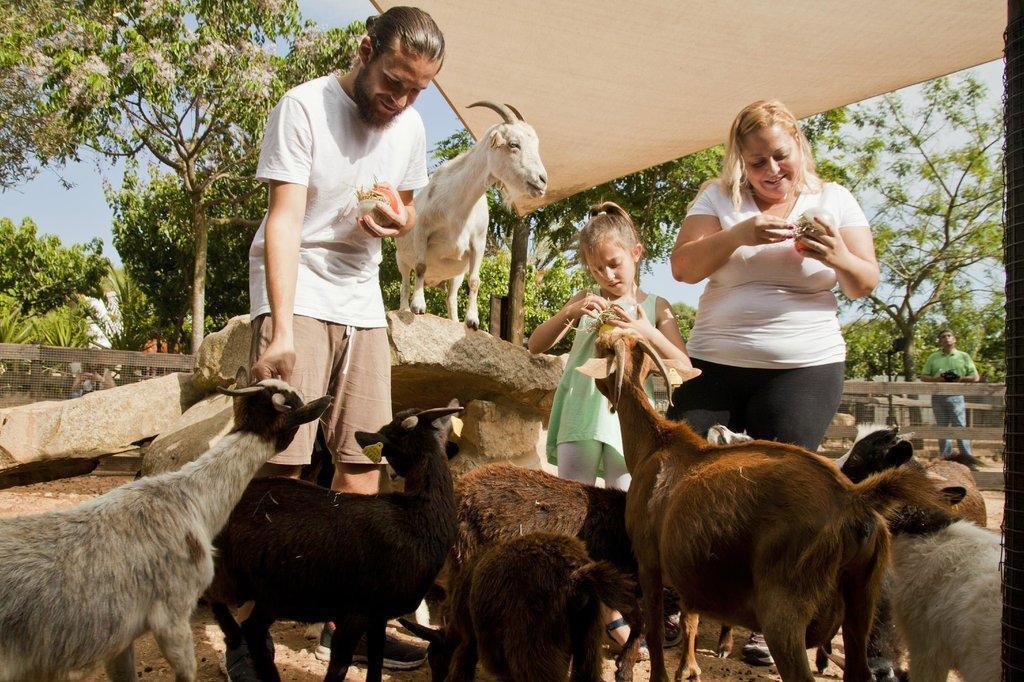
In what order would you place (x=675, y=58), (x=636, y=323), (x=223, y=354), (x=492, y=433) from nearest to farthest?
(x=636, y=323) → (x=675, y=58) → (x=223, y=354) → (x=492, y=433)

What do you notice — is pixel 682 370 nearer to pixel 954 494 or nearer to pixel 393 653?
pixel 954 494

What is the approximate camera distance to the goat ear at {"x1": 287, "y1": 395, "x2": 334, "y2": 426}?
7.63ft

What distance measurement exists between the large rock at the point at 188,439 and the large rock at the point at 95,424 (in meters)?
1.68

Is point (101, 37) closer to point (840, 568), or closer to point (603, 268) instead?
point (603, 268)

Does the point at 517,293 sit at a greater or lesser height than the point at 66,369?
greater

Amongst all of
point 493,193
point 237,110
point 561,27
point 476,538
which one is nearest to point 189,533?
point 476,538

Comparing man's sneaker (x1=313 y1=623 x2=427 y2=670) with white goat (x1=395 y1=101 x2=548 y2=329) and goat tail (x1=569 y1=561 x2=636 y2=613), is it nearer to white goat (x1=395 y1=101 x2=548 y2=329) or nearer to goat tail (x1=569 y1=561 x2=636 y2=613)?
goat tail (x1=569 y1=561 x2=636 y2=613)

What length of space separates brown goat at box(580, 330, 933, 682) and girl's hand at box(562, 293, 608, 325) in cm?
92

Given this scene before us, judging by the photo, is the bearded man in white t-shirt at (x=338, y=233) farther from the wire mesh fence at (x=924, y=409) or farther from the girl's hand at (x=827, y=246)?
the wire mesh fence at (x=924, y=409)

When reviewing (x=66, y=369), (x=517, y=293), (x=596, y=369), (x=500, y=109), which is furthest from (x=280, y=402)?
(x=66, y=369)

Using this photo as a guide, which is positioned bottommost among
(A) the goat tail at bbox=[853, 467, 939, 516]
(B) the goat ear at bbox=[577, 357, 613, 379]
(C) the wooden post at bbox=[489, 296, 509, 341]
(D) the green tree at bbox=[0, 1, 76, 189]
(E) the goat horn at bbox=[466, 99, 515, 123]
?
(A) the goat tail at bbox=[853, 467, 939, 516]

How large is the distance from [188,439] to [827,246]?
4.40 m

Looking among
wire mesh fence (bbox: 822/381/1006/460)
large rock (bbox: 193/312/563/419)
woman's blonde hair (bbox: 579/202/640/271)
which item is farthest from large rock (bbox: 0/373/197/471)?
wire mesh fence (bbox: 822/381/1006/460)

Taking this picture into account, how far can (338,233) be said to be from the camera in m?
2.79
